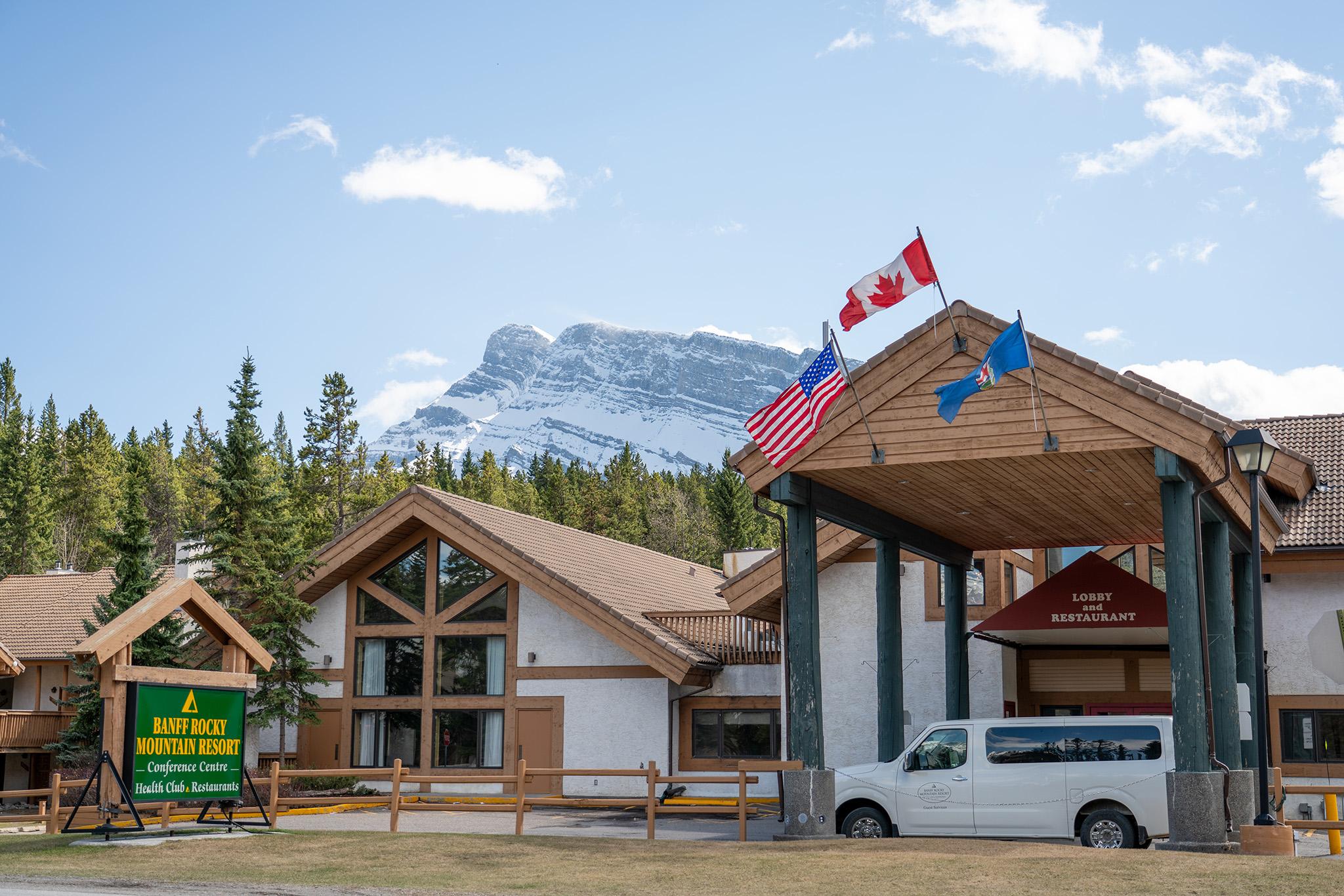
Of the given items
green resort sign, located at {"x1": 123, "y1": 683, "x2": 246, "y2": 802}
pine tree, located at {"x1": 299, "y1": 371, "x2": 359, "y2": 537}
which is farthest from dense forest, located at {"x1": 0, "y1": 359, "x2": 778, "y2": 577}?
green resort sign, located at {"x1": 123, "y1": 683, "x2": 246, "y2": 802}

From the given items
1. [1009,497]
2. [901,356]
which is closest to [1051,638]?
[1009,497]

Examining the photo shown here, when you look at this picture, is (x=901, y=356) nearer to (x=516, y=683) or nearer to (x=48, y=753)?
(x=516, y=683)

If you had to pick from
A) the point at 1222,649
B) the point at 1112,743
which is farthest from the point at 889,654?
the point at 1222,649

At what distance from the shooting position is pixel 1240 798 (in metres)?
15.9

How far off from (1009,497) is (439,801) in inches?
624

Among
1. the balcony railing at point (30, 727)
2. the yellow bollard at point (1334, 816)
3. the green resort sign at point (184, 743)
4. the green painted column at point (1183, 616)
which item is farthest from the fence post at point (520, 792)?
the balcony railing at point (30, 727)

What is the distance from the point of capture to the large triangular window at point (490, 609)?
31.9m

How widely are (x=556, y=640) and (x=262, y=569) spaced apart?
7.24 metres

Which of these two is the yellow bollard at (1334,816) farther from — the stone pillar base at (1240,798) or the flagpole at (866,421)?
the flagpole at (866,421)

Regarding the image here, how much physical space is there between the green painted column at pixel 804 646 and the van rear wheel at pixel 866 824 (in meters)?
1.46

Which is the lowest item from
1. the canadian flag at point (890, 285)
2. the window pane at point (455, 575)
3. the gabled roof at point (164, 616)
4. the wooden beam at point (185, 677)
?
the wooden beam at point (185, 677)

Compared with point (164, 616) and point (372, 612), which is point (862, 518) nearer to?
point (164, 616)

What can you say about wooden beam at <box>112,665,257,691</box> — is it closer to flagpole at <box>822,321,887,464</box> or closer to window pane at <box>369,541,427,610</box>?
flagpole at <box>822,321,887,464</box>

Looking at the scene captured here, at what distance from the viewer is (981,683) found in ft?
89.9
